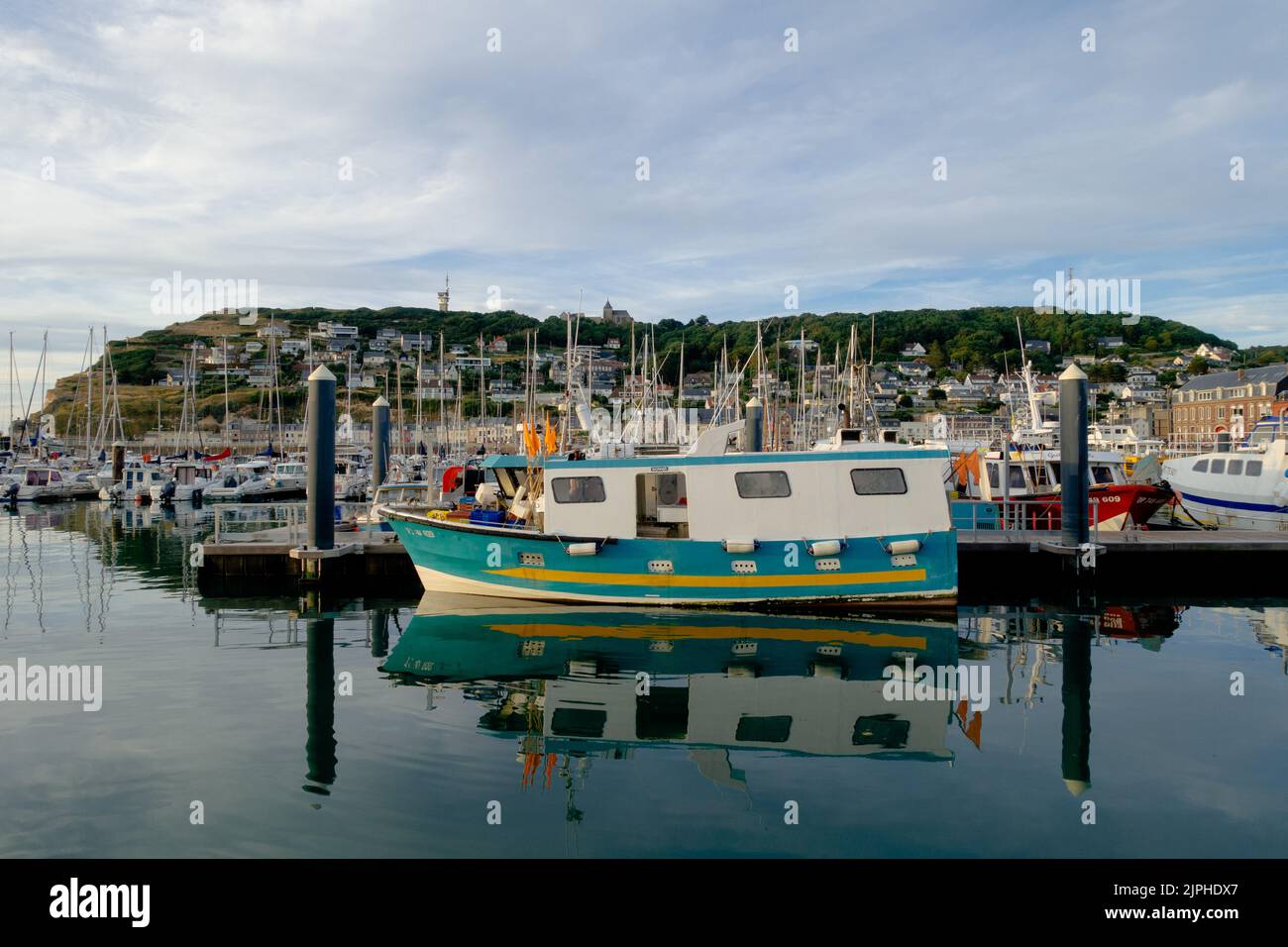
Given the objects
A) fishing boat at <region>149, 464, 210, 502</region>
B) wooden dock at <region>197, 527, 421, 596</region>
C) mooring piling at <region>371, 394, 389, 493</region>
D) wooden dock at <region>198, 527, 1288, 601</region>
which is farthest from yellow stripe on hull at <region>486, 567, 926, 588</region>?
fishing boat at <region>149, 464, 210, 502</region>

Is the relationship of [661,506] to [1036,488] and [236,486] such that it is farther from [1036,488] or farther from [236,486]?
[236,486]

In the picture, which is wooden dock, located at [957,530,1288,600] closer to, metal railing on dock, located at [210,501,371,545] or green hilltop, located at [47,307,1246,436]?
metal railing on dock, located at [210,501,371,545]

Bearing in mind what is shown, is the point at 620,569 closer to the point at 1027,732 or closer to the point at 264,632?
the point at 264,632

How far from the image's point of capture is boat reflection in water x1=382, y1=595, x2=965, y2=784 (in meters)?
9.12

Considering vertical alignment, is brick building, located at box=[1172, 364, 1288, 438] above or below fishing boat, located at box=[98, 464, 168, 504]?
above

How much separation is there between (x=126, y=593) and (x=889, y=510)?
16414 mm

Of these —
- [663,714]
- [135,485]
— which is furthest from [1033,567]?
[135,485]

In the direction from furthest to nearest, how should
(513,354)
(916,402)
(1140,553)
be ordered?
(513,354)
(916,402)
(1140,553)

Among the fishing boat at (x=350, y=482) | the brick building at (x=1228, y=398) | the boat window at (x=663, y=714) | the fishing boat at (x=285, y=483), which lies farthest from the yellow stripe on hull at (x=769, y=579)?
the brick building at (x=1228, y=398)

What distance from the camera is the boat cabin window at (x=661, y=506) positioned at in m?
15.6

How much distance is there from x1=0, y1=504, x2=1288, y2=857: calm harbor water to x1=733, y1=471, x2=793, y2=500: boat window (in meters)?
2.24

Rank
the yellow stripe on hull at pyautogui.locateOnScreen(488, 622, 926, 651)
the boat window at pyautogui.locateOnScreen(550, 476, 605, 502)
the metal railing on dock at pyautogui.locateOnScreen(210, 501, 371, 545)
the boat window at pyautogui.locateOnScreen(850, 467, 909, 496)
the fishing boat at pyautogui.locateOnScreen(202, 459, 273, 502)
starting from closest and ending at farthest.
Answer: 1. the yellow stripe on hull at pyautogui.locateOnScreen(488, 622, 926, 651)
2. the boat window at pyautogui.locateOnScreen(850, 467, 909, 496)
3. the boat window at pyautogui.locateOnScreen(550, 476, 605, 502)
4. the metal railing on dock at pyautogui.locateOnScreen(210, 501, 371, 545)
5. the fishing boat at pyautogui.locateOnScreen(202, 459, 273, 502)

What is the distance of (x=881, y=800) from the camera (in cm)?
743
